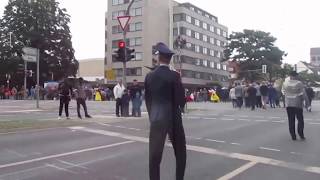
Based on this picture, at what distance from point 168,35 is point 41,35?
32889 millimetres

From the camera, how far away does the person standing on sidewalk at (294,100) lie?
492 inches

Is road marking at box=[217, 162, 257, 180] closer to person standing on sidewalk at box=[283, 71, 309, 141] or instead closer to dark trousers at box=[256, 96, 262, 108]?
person standing on sidewalk at box=[283, 71, 309, 141]

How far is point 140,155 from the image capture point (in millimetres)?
10062

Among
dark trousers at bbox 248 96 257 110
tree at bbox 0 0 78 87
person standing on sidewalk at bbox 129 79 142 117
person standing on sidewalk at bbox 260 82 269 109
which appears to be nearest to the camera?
person standing on sidewalk at bbox 129 79 142 117

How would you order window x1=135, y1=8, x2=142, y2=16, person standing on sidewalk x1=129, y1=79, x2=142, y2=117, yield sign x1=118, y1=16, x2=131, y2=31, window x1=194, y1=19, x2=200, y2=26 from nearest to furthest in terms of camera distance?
yield sign x1=118, y1=16, x2=131, y2=31 → person standing on sidewalk x1=129, y1=79, x2=142, y2=117 → window x1=135, y1=8, x2=142, y2=16 → window x1=194, y1=19, x2=200, y2=26

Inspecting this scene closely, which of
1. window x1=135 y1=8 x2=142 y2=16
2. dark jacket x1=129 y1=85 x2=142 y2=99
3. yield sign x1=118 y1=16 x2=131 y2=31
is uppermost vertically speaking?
window x1=135 y1=8 x2=142 y2=16

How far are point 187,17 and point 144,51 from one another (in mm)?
14220

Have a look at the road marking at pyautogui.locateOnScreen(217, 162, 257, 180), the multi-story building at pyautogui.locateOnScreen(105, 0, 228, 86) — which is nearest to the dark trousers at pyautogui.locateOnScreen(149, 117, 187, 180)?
the road marking at pyautogui.locateOnScreen(217, 162, 257, 180)

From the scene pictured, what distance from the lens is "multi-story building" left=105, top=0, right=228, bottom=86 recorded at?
94.9 m

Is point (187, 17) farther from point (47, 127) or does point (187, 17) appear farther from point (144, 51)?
point (47, 127)

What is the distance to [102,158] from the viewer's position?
381 inches

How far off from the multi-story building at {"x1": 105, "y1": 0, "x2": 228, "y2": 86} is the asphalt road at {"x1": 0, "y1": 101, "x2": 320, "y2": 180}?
72100 mm

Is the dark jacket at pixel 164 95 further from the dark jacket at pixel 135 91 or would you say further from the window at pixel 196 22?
the window at pixel 196 22

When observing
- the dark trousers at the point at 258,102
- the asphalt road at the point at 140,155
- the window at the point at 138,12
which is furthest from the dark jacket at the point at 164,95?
the window at the point at 138,12
